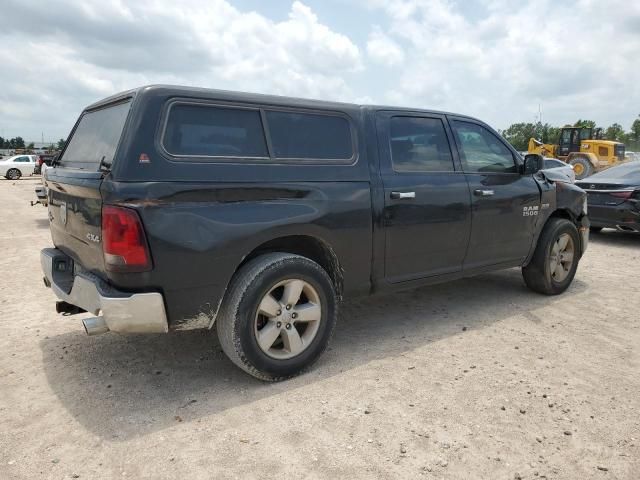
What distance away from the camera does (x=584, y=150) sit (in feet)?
73.8

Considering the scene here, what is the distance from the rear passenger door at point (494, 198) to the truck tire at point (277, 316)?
1.72 metres

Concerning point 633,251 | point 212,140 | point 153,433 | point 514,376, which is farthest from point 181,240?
point 633,251

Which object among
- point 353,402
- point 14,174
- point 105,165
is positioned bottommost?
point 353,402

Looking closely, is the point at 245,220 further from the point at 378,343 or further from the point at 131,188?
the point at 378,343

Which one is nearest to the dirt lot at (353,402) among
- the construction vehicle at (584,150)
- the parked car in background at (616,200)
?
the parked car in background at (616,200)

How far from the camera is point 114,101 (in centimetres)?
340

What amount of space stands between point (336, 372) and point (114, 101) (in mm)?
2392

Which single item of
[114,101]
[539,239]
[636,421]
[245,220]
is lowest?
[636,421]

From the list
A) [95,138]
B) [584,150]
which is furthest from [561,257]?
[584,150]

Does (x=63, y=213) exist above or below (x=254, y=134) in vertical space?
below

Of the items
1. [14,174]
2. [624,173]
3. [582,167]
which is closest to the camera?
[624,173]

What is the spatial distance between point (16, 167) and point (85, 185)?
34.0 meters

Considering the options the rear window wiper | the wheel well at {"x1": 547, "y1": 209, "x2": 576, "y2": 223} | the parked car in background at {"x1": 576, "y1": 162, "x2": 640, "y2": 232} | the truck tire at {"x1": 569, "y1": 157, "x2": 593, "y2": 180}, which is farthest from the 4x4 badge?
the truck tire at {"x1": 569, "y1": 157, "x2": 593, "y2": 180}

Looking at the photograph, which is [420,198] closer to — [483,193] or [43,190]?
[483,193]
